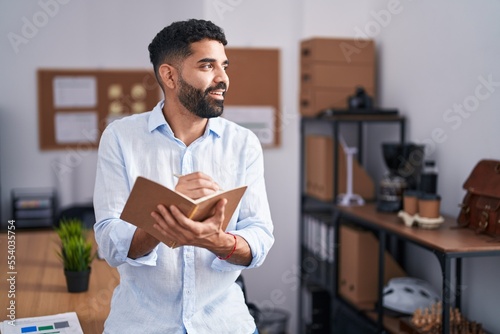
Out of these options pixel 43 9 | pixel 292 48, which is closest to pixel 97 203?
pixel 292 48

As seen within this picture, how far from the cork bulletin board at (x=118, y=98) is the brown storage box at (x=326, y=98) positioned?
0.46 m

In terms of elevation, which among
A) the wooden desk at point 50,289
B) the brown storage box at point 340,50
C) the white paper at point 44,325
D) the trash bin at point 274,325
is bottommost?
the trash bin at point 274,325

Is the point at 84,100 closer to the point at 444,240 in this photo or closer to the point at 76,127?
the point at 76,127

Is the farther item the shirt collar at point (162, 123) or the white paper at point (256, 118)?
the white paper at point (256, 118)

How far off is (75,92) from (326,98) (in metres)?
1.84

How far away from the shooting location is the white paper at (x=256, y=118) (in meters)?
4.07

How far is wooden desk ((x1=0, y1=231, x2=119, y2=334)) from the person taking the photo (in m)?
1.97

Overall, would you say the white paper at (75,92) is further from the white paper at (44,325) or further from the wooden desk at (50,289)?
the white paper at (44,325)

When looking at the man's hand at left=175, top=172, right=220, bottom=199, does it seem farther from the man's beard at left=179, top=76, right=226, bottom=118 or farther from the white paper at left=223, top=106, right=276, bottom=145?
the white paper at left=223, top=106, right=276, bottom=145

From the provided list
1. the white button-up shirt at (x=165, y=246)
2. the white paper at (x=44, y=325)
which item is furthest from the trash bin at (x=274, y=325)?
the white button-up shirt at (x=165, y=246)

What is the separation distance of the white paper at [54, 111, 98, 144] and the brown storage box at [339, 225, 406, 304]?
6.90ft

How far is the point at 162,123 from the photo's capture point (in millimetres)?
1662

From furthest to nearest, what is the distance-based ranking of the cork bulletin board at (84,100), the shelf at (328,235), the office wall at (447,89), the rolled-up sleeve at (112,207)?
1. the cork bulletin board at (84,100)
2. the shelf at (328,235)
3. the office wall at (447,89)
4. the rolled-up sleeve at (112,207)

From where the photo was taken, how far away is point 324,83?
3.71m
